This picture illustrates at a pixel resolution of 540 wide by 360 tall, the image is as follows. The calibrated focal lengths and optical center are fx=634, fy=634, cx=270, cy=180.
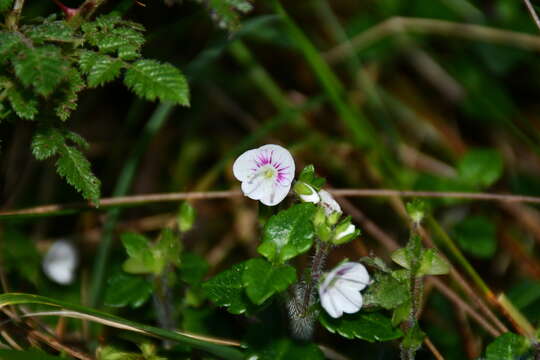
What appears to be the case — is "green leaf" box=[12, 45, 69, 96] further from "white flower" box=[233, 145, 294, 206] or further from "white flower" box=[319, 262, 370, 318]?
"white flower" box=[319, 262, 370, 318]

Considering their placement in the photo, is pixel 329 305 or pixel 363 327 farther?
pixel 363 327

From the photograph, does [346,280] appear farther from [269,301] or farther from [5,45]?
[5,45]

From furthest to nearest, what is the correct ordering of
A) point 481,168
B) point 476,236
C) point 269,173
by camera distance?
point 481,168 → point 476,236 → point 269,173

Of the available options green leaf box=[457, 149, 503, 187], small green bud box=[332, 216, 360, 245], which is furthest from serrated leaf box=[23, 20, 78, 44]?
green leaf box=[457, 149, 503, 187]

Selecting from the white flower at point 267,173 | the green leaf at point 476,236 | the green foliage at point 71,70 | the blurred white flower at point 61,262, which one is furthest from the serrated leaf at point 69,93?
the green leaf at point 476,236

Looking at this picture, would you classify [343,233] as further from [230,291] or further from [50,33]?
[50,33]

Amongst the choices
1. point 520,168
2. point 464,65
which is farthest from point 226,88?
point 520,168

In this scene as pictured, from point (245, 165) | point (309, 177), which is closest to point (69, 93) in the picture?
point (245, 165)

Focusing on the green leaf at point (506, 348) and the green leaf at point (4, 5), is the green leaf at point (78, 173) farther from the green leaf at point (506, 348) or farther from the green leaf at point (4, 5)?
the green leaf at point (506, 348)
